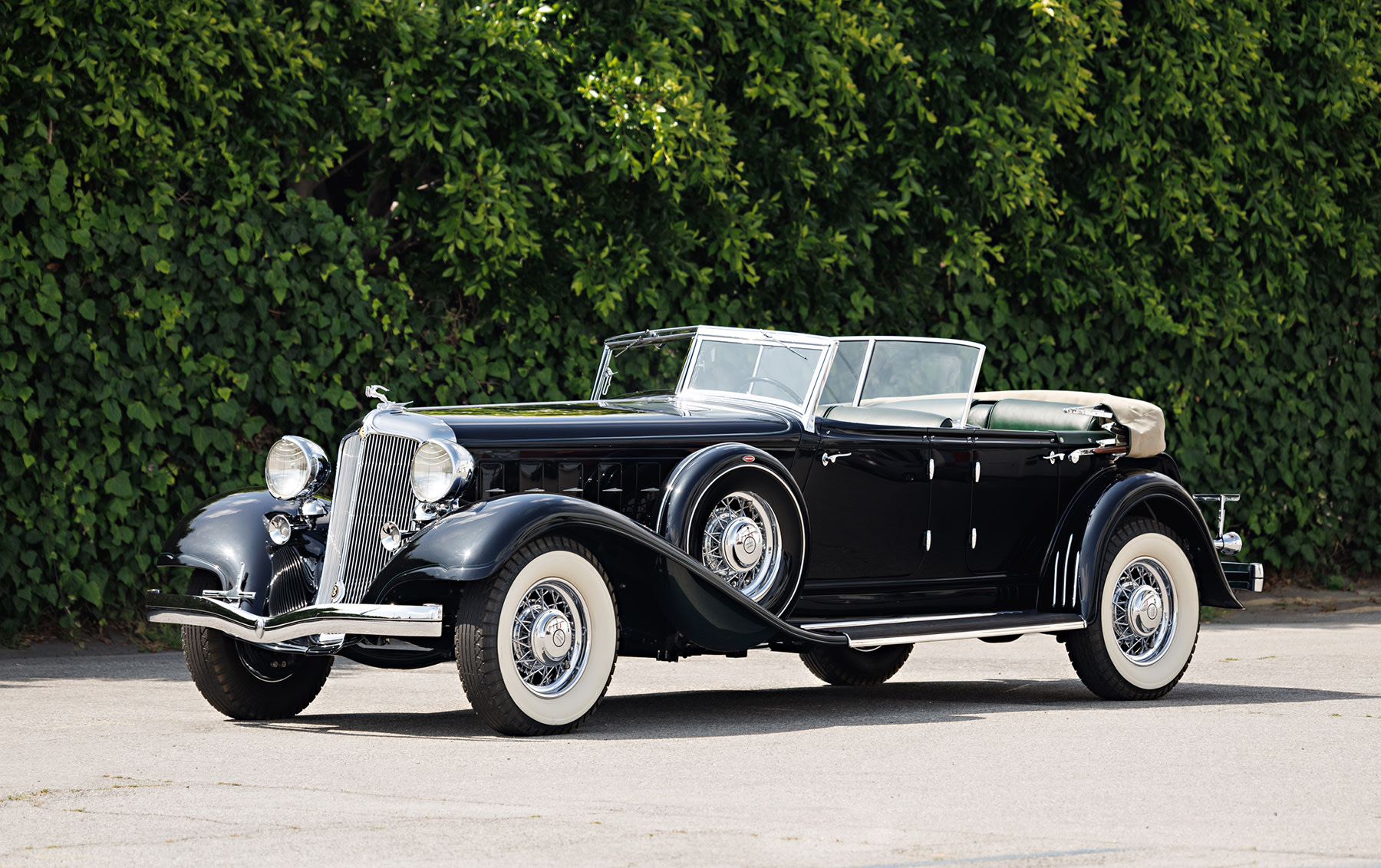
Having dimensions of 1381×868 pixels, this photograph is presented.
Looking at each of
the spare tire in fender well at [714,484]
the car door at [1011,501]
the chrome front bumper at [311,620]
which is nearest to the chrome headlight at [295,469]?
the chrome front bumper at [311,620]

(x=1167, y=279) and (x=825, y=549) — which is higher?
(x=1167, y=279)

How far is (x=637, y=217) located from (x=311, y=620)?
218 inches

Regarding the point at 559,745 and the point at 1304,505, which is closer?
the point at 559,745

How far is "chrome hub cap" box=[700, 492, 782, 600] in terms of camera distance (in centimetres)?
711

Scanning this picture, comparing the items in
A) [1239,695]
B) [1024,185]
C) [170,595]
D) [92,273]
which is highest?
[1024,185]

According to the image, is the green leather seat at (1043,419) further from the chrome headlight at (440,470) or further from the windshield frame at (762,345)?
the chrome headlight at (440,470)

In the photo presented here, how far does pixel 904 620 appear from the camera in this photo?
25.1 ft

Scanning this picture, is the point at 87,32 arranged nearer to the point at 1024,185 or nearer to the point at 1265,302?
the point at 1024,185

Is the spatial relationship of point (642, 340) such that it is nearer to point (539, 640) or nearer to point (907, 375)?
point (907, 375)

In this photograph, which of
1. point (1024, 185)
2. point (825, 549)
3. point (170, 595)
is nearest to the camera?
point (170, 595)

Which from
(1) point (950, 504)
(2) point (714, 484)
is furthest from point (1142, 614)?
(2) point (714, 484)

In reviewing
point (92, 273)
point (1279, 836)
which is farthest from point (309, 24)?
point (1279, 836)

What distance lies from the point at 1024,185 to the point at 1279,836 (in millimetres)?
8235

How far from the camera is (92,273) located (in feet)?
31.3
